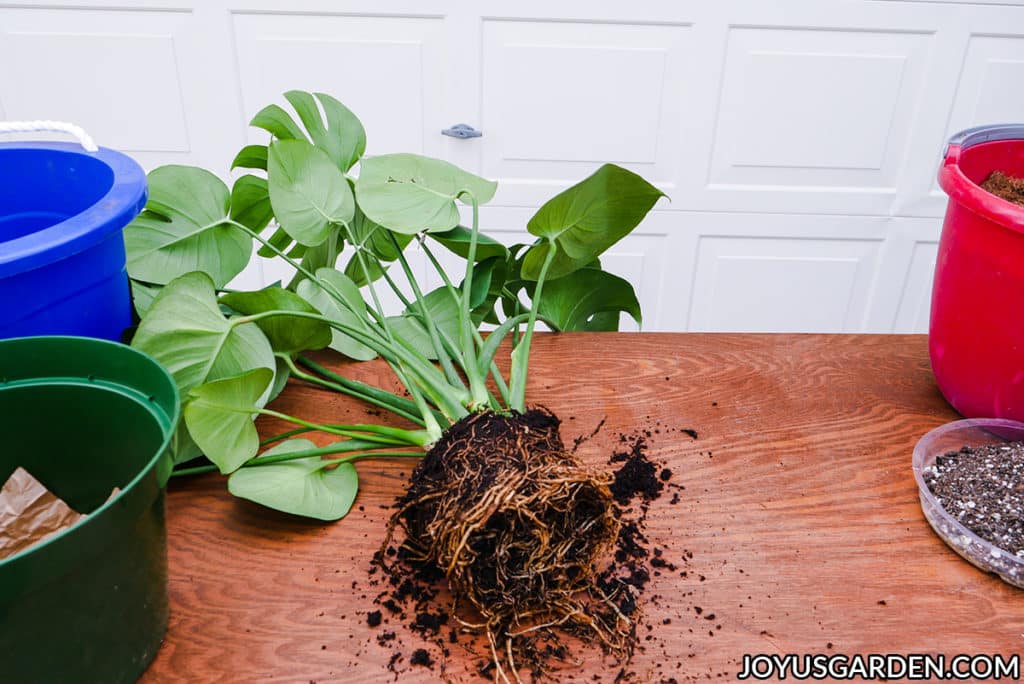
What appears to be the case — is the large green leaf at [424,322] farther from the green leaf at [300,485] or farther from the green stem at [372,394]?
the green leaf at [300,485]

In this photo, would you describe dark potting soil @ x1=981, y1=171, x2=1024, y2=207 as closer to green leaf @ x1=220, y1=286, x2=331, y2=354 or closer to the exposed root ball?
the exposed root ball

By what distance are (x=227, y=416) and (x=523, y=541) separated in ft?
0.95

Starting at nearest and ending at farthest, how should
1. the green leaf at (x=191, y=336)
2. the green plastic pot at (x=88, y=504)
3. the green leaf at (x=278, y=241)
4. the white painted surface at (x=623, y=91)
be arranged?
1. the green plastic pot at (x=88, y=504)
2. the green leaf at (x=191, y=336)
3. the green leaf at (x=278, y=241)
4. the white painted surface at (x=623, y=91)

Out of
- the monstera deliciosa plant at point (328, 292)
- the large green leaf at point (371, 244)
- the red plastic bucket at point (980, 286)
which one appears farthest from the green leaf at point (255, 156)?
the red plastic bucket at point (980, 286)

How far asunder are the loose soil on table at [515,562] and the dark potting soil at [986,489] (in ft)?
0.90

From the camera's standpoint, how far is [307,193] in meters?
0.86

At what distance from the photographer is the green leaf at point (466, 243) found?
91 cm

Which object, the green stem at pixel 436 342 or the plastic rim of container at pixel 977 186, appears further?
the green stem at pixel 436 342

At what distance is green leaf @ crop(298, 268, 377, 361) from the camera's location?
0.86 metres

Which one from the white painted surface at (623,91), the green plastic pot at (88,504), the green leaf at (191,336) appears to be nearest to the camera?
the green plastic pot at (88,504)

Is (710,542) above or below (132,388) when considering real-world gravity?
below

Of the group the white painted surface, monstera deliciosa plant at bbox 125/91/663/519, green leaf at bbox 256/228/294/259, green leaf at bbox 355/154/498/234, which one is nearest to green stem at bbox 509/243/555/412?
monstera deliciosa plant at bbox 125/91/663/519

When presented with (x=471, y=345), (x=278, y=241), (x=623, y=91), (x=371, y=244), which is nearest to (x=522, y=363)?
(x=471, y=345)

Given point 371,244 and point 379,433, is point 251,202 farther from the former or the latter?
point 379,433
